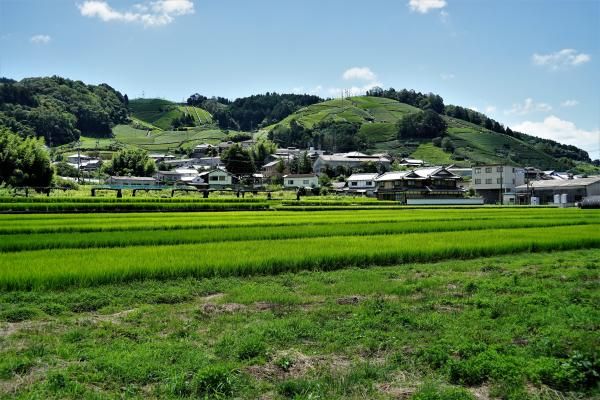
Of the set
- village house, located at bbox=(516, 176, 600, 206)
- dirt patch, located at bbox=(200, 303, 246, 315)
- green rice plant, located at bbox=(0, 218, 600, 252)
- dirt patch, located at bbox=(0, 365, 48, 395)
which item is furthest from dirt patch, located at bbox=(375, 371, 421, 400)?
village house, located at bbox=(516, 176, 600, 206)

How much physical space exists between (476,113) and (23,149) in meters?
182

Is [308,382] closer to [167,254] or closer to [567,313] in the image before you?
[567,313]

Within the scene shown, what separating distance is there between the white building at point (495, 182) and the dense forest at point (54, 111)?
123 metres

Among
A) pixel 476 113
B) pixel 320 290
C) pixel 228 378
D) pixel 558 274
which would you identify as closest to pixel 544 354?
pixel 228 378

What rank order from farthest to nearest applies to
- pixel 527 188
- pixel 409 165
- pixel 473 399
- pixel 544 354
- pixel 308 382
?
pixel 409 165, pixel 527 188, pixel 544 354, pixel 308 382, pixel 473 399

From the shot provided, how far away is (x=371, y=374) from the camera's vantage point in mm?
5996

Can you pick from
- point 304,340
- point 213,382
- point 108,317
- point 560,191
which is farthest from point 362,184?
point 213,382

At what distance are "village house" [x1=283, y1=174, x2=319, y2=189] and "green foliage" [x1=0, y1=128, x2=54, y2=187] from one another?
4268 cm

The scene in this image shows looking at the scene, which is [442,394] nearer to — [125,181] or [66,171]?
[125,181]

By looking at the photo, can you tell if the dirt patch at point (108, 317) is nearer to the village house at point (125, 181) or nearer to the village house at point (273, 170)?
the village house at point (125, 181)

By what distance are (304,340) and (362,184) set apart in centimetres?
8149

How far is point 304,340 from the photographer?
7344 millimetres

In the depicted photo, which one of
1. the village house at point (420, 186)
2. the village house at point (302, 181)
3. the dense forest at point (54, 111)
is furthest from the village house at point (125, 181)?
the dense forest at point (54, 111)

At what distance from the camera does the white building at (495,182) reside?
82812 millimetres
